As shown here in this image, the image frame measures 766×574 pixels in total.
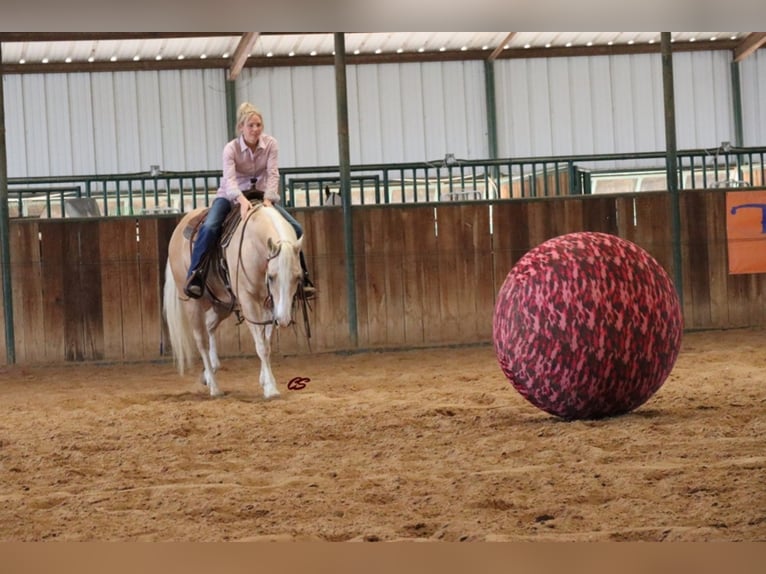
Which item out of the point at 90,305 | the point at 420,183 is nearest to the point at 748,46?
the point at 420,183

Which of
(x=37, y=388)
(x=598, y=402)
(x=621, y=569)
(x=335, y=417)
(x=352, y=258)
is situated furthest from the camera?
(x=352, y=258)

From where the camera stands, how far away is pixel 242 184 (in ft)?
21.1

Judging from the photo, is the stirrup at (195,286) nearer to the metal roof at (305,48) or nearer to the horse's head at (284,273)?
the horse's head at (284,273)

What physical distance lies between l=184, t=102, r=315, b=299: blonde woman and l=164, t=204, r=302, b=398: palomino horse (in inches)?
6.0

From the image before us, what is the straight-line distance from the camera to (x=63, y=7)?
1.99 feet

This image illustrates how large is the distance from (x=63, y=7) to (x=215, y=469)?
328cm

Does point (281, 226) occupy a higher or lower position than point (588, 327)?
higher

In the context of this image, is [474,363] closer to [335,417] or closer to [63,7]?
[335,417]

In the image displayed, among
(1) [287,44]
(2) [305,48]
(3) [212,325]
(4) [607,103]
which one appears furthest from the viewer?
(4) [607,103]

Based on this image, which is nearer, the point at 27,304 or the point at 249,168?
the point at 249,168

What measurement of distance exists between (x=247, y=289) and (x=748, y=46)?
1705 cm

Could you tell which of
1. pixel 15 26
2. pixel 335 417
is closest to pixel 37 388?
pixel 335 417

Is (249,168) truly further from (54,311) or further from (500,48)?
(500,48)

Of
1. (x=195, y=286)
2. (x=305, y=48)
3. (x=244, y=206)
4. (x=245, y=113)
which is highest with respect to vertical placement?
(x=305, y=48)
